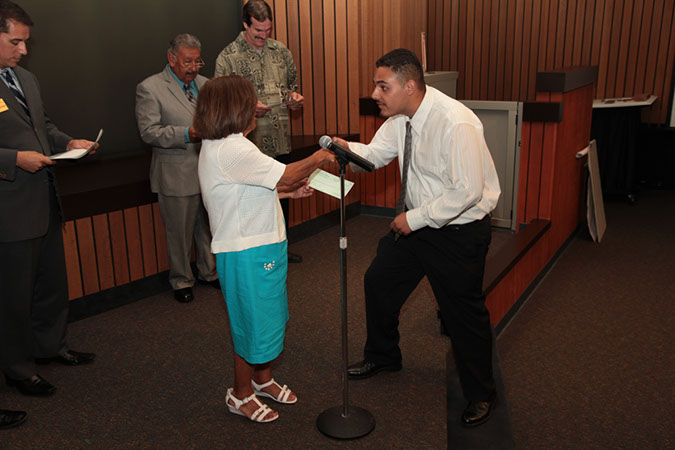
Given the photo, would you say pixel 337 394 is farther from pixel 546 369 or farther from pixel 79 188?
pixel 79 188

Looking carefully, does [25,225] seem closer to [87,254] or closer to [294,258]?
[87,254]

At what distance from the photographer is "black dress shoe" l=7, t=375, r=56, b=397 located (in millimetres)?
2797

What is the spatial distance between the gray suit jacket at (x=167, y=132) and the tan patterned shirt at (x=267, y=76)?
395mm

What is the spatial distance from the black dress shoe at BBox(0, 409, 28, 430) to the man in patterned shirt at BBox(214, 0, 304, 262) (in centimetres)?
216

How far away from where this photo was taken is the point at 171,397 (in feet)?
9.09

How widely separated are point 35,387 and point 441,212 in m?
1.98

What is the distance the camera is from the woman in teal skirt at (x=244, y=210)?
7.16 ft

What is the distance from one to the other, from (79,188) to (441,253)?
2192 millimetres

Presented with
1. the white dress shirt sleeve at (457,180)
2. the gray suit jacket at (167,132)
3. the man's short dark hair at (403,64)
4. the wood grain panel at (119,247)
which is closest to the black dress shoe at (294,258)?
the gray suit jacket at (167,132)

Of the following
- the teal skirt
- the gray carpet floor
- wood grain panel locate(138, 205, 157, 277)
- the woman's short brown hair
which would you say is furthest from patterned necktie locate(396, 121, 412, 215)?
wood grain panel locate(138, 205, 157, 277)

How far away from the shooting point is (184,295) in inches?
151

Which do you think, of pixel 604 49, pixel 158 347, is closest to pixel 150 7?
pixel 158 347

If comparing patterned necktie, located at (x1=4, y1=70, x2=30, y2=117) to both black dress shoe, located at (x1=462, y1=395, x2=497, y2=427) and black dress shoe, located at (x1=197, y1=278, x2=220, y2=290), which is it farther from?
black dress shoe, located at (x1=462, y1=395, x2=497, y2=427)

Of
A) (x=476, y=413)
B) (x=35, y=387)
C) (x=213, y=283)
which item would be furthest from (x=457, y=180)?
(x=213, y=283)
